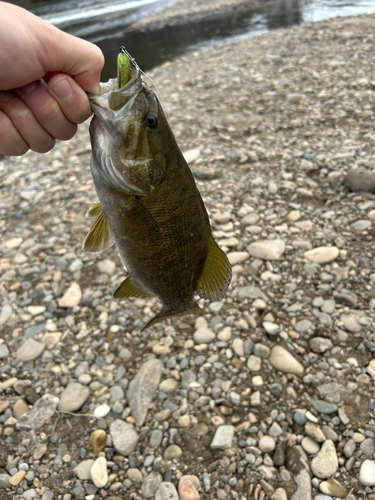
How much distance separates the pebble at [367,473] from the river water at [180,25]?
13875 mm

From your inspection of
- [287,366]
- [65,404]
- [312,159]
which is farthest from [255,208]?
[65,404]

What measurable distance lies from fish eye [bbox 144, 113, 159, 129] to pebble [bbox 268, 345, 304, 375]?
2380 millimetres

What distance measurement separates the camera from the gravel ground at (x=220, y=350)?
114 inches

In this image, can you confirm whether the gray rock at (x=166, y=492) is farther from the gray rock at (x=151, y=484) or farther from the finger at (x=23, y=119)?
the finger at (x=23, y=119)

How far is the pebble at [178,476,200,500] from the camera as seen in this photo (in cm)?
276

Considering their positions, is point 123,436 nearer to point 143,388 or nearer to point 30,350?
point 143,388

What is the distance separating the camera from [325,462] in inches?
110

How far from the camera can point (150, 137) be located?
1955 mm

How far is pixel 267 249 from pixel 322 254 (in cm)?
60

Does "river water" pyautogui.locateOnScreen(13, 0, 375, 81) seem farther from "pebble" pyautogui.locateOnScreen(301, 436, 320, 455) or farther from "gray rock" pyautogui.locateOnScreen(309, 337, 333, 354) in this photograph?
"pebble" pyautogui.locateOnScreen(301, 436, 320, 455)

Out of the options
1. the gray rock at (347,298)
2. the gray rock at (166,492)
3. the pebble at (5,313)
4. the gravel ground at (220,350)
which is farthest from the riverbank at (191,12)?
the gray rock at (166,492)

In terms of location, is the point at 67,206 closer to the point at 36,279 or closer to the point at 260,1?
the point at 36,279

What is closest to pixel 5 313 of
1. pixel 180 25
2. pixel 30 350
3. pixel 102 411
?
pixel 30 350

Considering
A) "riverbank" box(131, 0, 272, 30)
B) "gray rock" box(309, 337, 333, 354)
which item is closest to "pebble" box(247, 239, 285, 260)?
"gray rock" box(309, 337, 333, 354)
